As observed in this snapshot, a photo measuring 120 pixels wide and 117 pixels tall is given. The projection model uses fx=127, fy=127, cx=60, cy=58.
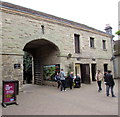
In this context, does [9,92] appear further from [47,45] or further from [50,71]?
[47,45]

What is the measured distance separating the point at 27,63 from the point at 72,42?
25.8 ft

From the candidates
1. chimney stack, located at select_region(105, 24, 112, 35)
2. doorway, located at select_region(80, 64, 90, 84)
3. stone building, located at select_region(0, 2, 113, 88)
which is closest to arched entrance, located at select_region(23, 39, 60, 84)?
stone building, located at select_region(0, 2, 113, 88)

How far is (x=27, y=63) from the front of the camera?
1731 cm

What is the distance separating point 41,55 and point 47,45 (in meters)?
1.58

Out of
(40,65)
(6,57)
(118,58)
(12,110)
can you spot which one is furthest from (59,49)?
(118,58)

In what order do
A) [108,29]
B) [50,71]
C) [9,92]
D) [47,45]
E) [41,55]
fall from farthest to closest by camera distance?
[108,29]
[41,55]
[47,45]
[50,71]
[9,92]

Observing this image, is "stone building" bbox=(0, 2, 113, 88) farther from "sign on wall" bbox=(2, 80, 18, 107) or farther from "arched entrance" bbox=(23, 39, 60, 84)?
"sign on wall" bbox=(2, 80, 18, 107)

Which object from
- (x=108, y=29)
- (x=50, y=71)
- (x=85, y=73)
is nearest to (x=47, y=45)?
(x=50, y=71)

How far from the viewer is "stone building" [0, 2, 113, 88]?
28.1 ft

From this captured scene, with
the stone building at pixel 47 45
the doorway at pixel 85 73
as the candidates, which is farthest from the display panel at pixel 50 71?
the doorway at pixel 85 73

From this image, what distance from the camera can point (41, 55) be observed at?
13.4 m

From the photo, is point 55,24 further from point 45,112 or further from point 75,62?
point 45,112

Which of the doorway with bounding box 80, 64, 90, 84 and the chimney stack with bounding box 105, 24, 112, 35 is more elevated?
the chimney stack with bounding box 105, 24, 112, 35

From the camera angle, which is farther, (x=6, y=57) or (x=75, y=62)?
(x=75, y=62)
